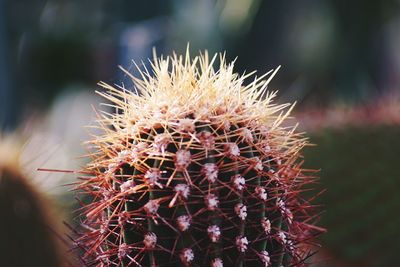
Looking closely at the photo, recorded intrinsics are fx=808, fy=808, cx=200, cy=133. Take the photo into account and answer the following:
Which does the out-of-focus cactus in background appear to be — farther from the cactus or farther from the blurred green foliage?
the cactus

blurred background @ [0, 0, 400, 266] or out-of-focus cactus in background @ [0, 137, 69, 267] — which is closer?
out-of-focus cactus in background @ [0, 137, 69, 267]

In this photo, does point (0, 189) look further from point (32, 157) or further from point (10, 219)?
point (32, 157)

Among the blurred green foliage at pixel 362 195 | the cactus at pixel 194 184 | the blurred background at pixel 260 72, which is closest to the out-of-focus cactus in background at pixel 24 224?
the blurred background at pixel 260 72

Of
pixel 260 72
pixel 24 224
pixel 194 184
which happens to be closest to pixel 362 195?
pixel 24 224

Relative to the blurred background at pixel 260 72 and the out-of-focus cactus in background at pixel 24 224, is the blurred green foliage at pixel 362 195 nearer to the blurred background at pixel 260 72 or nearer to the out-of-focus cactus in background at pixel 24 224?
the blurred background at pixel 260 72

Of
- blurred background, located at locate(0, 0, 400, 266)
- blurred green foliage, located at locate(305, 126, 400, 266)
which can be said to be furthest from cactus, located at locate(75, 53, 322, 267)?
blurred green foliage, located at locate(305, 126, 400, 266)

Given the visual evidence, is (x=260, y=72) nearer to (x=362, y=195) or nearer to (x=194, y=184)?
(x=362, y=195)

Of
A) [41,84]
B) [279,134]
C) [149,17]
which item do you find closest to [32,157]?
[279,134]
